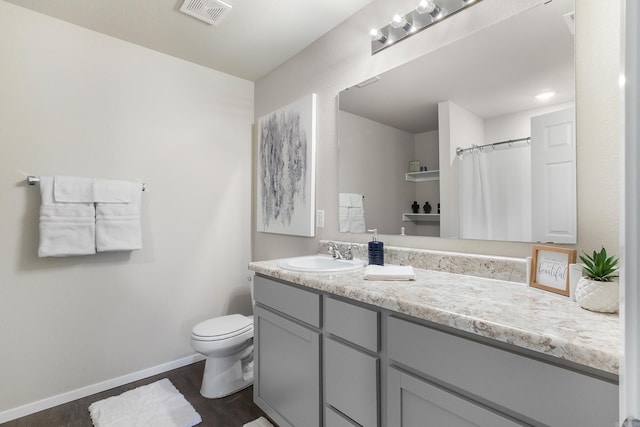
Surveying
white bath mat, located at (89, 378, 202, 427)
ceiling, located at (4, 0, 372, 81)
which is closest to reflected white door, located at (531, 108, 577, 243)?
ceiling, located at (4, 0, 372, 81)

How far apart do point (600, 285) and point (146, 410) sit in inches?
89.8

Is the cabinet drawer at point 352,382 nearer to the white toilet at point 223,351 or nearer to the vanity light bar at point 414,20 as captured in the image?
the white toilet at point 223,351

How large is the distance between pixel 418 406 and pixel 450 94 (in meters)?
1.34

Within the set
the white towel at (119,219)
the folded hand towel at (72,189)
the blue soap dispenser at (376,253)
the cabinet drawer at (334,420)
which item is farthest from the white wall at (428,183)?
the folded hand towel at (72,189)

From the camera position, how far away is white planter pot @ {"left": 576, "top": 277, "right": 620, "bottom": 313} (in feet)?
2.91

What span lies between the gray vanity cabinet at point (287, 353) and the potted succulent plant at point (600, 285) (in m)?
0.90

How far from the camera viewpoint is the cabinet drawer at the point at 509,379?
2.26 feet

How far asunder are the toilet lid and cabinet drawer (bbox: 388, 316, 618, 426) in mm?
1296

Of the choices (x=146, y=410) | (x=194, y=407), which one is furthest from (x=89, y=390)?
(x=194, y=407)

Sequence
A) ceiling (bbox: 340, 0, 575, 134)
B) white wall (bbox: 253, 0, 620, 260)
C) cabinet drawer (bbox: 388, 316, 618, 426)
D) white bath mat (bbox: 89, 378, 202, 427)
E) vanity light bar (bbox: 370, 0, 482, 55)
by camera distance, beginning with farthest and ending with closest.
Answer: white bath mat (bbox: 89, 378, 202, 427) → vanity light bar (bbox: 370, 0, 482, 55) → ceiling (bbox: 340, 0, 575, 134) → white wall (bbox: 253, 0, 620, 260) → cabinet drawer (bbox: 388, 316, 618, 426)

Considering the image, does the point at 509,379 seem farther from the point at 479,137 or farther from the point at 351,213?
the point at 351,213

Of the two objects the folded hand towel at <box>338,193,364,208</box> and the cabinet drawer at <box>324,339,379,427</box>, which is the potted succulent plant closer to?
the cabinet drawer at <box>324,339,379,427</box>

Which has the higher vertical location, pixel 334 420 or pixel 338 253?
pixel 338 253

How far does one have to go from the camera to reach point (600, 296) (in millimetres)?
898
